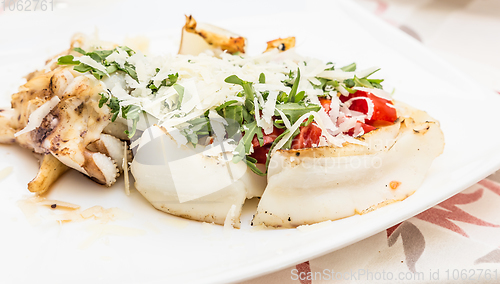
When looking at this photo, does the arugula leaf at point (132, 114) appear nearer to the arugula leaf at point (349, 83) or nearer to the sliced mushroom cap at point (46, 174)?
the sliced mushroom cap at point (46, 174)

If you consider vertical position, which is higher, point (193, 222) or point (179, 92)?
point (179, 92)

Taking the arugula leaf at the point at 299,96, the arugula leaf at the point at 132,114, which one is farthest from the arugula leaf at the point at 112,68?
the arugula leaf at the point at 299,96

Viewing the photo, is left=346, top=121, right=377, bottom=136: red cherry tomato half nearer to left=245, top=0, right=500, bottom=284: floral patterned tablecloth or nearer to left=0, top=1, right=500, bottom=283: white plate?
→ left=0, top=1, right=500, bottom=283: white plate

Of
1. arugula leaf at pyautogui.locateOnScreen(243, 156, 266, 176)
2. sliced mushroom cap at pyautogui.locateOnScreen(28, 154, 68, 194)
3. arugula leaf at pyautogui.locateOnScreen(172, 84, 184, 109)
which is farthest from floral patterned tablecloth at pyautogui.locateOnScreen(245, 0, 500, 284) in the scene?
sliced mushroom cap at pyautogui.locateOnScreen(28, 154, 68, 194)

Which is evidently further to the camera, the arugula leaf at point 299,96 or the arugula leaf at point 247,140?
the arugula leaf at point 299,96

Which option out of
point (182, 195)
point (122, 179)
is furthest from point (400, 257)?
point (122, 179)

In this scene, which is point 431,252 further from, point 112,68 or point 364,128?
point 112,68

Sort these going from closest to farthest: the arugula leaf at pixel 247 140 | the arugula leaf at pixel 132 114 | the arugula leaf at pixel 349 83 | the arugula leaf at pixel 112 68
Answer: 1. the arugula leaf at pixel 247 140
2. the arugula leaf at pixel 132 114
3. the arugula leaf at pixel 112 68
4. the arugula leaf at pixel 349 83

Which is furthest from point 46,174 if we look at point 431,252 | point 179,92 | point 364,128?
point 431,252

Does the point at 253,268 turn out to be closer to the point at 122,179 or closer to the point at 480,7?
the point at 122,179
